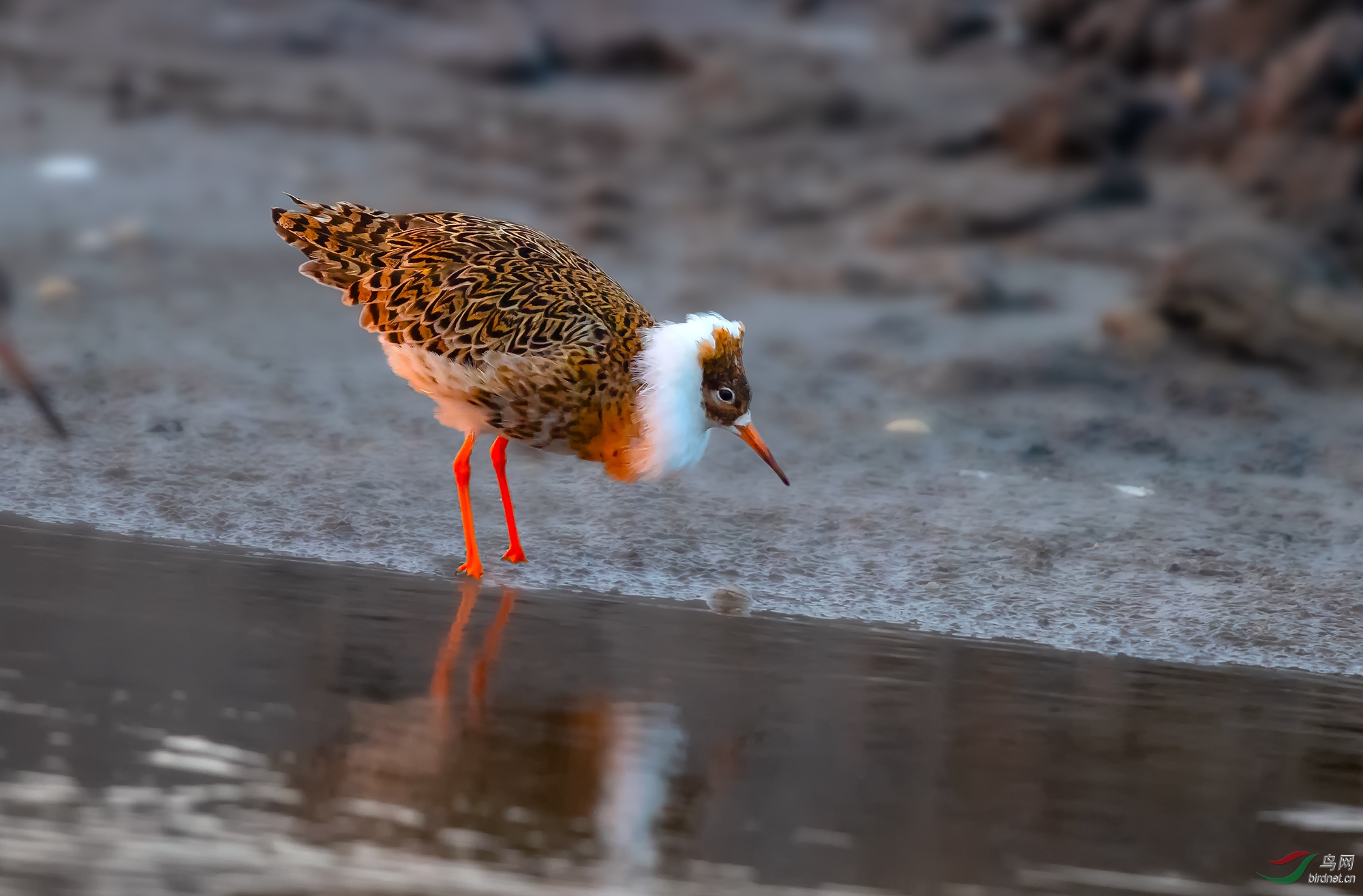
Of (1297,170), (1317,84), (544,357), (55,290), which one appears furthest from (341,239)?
(1317,84)

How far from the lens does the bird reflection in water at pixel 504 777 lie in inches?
115

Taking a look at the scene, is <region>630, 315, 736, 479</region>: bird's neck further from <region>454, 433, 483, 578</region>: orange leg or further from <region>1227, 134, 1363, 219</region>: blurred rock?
<region>1227, 134, 1363, 219</region>: blurred rock

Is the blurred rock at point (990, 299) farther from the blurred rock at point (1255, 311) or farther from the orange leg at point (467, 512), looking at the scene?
the orange leg at point (467, 512)

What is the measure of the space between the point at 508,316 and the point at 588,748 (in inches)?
97.3

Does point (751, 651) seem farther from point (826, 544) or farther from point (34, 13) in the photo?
point (34, 13)

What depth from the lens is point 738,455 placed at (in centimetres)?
748

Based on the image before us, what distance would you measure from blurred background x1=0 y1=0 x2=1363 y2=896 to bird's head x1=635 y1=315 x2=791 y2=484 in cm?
43

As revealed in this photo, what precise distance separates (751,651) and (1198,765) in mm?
1313

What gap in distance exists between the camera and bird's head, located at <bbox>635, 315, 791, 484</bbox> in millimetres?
5672

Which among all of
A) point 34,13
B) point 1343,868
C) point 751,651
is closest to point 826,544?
point 751,651

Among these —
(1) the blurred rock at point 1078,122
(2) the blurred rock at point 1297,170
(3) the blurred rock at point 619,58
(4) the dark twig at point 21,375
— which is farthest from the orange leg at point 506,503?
(3) the blurred rock at point 619,58

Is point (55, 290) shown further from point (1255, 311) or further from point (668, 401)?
point (1255, 311)

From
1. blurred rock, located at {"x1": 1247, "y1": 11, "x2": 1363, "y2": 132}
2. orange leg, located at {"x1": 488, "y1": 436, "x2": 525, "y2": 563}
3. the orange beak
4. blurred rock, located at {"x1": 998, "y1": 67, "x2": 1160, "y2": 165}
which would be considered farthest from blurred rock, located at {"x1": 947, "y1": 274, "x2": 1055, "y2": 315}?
orange leg, located at {"x1": 488, "y1": 436, "x2": 525, "y2": 563}

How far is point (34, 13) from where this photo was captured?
13.4 metres
